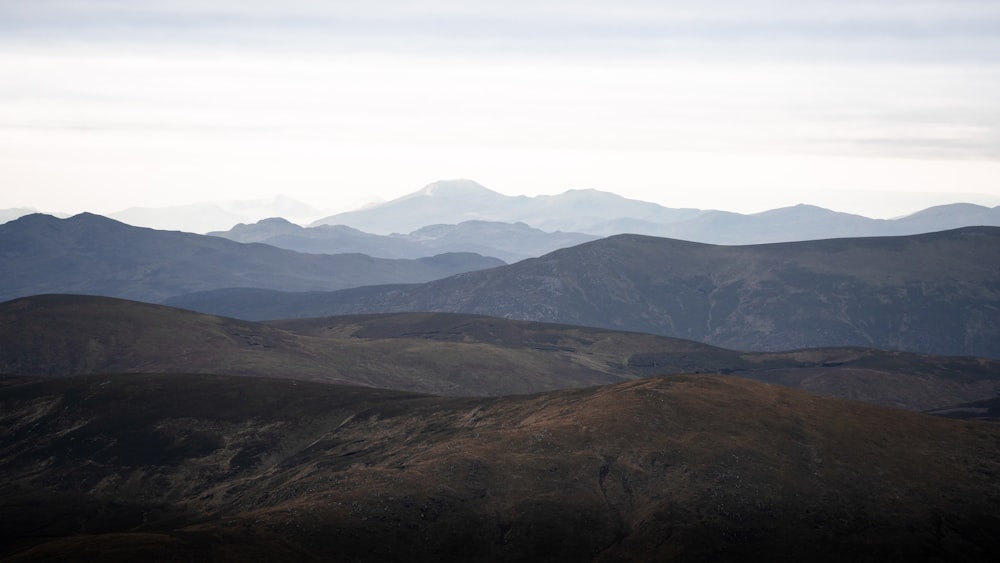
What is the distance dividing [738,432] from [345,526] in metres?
49.6

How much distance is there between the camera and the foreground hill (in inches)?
3728

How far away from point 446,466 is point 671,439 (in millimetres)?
27056

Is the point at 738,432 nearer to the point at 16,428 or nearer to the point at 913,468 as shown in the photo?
the point at 913,468

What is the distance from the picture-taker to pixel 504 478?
356 ft

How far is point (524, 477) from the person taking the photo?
108625mm

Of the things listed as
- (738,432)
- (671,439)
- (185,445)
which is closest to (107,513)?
(185,445)

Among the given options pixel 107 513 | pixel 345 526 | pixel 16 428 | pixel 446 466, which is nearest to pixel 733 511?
pixel 446 466

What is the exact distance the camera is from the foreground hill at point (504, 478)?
3728 inches

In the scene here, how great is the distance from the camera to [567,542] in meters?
97.6

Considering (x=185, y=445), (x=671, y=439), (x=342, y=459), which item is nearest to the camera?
(x=671, y=439)

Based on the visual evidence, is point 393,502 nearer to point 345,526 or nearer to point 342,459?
point 345,526

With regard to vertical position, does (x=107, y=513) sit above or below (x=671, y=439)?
below

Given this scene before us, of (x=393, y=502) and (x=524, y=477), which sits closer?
(x=393, y=502)

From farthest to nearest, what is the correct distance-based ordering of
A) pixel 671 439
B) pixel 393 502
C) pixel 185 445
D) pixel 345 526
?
pixel 185 445, pixel 671 439, pixel 393 502, pixel 345 526
